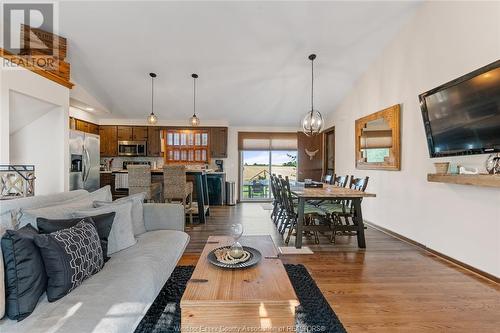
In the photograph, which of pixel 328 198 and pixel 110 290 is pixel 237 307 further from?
pixel 328 198

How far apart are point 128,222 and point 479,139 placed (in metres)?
3.56

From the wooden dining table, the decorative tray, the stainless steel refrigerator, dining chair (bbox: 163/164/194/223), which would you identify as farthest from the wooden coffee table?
the stainless steel refrigerator

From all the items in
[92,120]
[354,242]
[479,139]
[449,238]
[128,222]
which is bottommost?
[354,242]

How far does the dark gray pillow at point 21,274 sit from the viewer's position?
1274mm

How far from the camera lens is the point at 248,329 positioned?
1359mm

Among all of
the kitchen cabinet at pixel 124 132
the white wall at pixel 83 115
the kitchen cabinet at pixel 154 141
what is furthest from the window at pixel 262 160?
the white wall at pixel 83 115

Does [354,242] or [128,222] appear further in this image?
[354,242]

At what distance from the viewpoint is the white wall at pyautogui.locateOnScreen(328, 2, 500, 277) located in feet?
9.15

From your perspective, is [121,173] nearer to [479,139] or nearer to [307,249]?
[307,249]

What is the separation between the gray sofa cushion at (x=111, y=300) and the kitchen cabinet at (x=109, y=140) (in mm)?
6075

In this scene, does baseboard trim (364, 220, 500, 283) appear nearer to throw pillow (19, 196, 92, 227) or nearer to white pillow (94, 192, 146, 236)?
white pillow (94, 192, 146, 236)

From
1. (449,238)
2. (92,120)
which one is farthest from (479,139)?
(92,120)

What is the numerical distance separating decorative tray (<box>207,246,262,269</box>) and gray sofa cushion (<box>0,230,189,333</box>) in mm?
430

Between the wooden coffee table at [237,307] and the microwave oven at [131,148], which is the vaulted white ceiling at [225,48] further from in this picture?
the wooden coffee table at [237,307]
